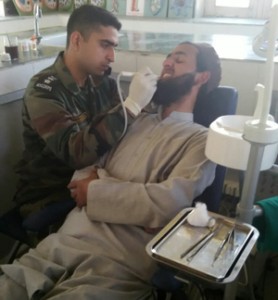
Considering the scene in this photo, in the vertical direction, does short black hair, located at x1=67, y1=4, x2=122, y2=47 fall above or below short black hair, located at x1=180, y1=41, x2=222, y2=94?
above

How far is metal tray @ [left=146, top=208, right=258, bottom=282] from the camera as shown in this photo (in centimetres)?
90

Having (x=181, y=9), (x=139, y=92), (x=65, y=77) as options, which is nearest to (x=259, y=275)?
(x=139, y=92)

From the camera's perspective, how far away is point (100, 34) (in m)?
1.69

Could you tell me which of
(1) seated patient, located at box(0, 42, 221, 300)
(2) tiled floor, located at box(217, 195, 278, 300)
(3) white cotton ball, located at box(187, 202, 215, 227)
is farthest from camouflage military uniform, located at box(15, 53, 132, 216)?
(2) tiled floor, located at box(217, 195, 278, 300)

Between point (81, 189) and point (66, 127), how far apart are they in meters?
0.27

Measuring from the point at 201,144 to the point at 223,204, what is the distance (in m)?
0.84

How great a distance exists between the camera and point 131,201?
51.2 inches

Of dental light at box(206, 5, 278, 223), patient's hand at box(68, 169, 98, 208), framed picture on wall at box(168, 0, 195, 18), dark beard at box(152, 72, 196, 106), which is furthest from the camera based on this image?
framed picture on wall at box(168, 0, 195, 18)

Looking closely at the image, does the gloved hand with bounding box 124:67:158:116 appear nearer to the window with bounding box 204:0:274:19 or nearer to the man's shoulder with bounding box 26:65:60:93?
the man's shoulder with bounding box 26:65:60:93

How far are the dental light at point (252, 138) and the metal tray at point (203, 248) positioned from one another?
60 mm

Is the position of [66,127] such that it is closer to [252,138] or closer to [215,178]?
[215,178]

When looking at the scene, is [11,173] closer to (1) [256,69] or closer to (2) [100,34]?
(2) [100,34]

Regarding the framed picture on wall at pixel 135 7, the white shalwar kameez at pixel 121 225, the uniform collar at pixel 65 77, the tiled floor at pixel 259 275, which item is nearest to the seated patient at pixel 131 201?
the white shalwar kameez at pixel 121 225

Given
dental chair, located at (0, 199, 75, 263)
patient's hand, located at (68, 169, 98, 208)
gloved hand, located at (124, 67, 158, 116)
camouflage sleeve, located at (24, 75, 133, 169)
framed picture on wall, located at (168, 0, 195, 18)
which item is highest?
framed picture on wall, located at (168, 0, 195, 18)
